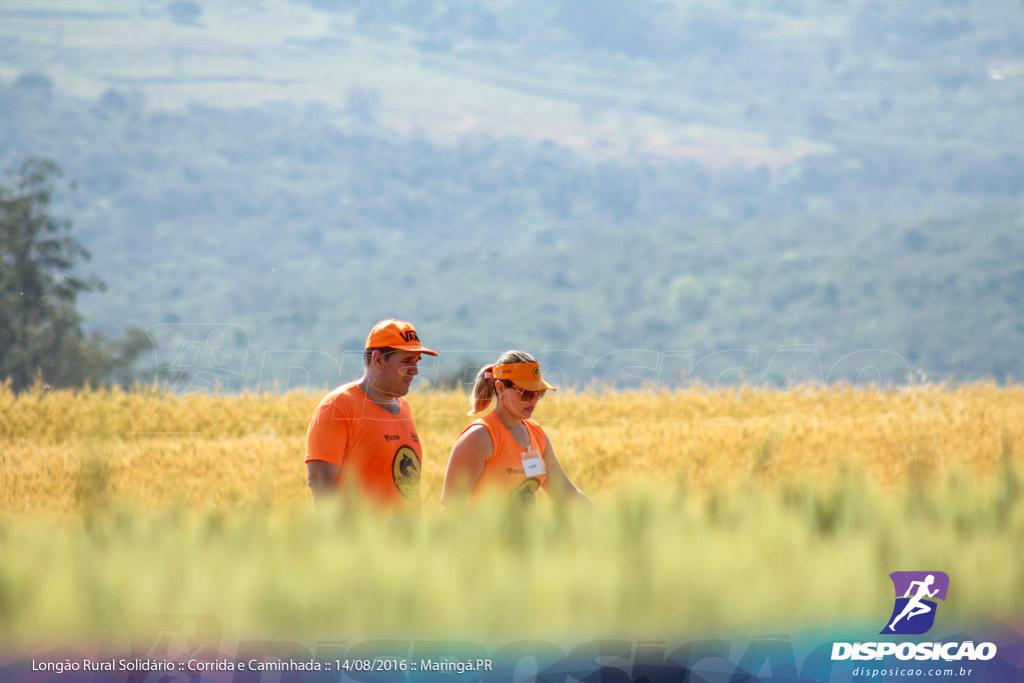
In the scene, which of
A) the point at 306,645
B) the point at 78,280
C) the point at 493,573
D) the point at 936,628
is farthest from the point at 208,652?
the point at 78,280

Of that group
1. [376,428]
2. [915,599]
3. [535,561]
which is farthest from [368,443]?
[915,599]

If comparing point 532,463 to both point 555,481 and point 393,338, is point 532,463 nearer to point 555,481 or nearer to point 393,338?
point 555,481

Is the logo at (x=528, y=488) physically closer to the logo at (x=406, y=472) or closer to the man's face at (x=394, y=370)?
the logo at (x=406, y=472)

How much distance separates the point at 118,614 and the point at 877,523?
8.23ft

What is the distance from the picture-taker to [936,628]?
10.5ft

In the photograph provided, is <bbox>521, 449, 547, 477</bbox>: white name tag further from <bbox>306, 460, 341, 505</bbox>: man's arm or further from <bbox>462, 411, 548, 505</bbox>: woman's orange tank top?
<bbox>306, 460, 341, 505</bbox>: man's arm

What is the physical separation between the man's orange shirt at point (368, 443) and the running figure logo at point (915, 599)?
84.1 inches

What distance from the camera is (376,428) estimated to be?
499 centimetres

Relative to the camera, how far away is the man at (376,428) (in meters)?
4.77

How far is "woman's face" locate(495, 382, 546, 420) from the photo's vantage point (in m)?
4.87

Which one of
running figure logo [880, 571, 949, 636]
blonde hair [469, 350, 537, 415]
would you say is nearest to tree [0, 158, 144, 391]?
blonde hair [469, 350, 537, 415]

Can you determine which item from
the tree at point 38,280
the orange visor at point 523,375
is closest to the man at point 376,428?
the orange visor at point 523,375

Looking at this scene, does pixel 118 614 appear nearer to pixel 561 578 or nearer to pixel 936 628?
pixel 561 578

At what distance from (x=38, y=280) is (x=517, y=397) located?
2038 inches
